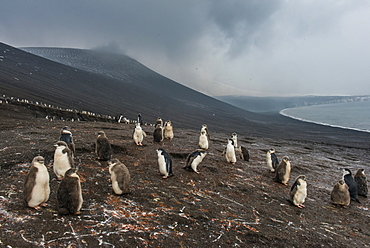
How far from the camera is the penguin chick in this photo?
8.51 metres

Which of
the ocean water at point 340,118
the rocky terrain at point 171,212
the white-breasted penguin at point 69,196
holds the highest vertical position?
the ocean water at point 340,118

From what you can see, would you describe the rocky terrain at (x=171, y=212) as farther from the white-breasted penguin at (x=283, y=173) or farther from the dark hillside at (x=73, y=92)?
the dark hillside at (x=73, y=92)

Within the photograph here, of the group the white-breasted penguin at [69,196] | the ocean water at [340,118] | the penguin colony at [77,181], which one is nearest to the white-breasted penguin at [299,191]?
the penguin colony at [77,181]

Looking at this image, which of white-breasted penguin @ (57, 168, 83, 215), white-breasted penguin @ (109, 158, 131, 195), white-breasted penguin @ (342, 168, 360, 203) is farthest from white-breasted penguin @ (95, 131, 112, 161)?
white-breasted penguin @ (342, 168, 360, 203)

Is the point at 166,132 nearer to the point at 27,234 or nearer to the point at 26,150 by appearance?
the point at 26,150

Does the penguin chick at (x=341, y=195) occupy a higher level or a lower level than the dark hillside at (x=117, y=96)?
lower

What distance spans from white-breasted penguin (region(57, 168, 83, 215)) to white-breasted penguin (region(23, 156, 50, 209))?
459 mm

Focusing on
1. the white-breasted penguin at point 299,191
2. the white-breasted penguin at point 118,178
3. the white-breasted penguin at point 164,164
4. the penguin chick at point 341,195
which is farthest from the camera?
the penguin chick at point 341,195

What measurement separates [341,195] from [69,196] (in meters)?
8.80

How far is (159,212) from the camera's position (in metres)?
5.70

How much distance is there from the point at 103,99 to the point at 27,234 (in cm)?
4739

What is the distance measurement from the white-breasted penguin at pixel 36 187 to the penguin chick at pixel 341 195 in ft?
29.8

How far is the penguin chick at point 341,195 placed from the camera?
8.51 m

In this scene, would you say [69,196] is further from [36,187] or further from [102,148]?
[102,148]
